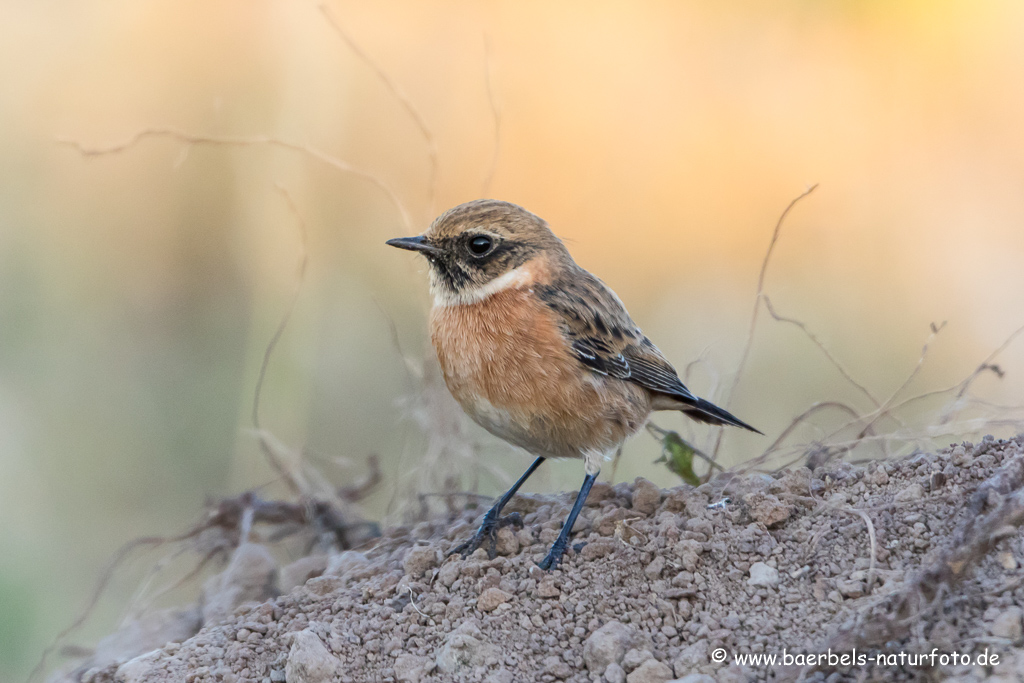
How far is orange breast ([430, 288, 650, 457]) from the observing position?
14.0 ft

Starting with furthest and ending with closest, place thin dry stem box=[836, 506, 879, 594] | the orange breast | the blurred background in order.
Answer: the blurred background < the orange breast < thin dry stem box=[836, 506, 879, 594]

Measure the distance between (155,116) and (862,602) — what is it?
6633 mm

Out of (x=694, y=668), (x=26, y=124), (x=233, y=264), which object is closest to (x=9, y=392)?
(x=233, y=264)

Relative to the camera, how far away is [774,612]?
127 inches

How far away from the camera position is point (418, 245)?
14.6 ft

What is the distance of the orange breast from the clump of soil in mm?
373

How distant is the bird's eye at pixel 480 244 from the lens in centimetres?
A: 453

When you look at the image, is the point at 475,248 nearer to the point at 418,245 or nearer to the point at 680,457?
the point at 418,245

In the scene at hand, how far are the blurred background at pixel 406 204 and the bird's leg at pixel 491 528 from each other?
4.50ft

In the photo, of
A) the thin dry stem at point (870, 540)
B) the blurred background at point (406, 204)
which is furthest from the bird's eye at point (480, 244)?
the thin dry stem at point (870, 540)

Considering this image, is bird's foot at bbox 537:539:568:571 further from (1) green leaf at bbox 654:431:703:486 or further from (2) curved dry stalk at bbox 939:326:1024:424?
(2) curved dry stalk at bbox 939:326:1024:424

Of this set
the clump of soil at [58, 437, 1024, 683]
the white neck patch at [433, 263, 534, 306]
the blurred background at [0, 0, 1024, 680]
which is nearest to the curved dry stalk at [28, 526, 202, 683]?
the clump of soil at [58, 437, 1024, 683]

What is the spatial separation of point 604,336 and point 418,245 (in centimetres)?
103

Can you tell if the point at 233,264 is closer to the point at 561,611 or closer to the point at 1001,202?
the point at 561,611
